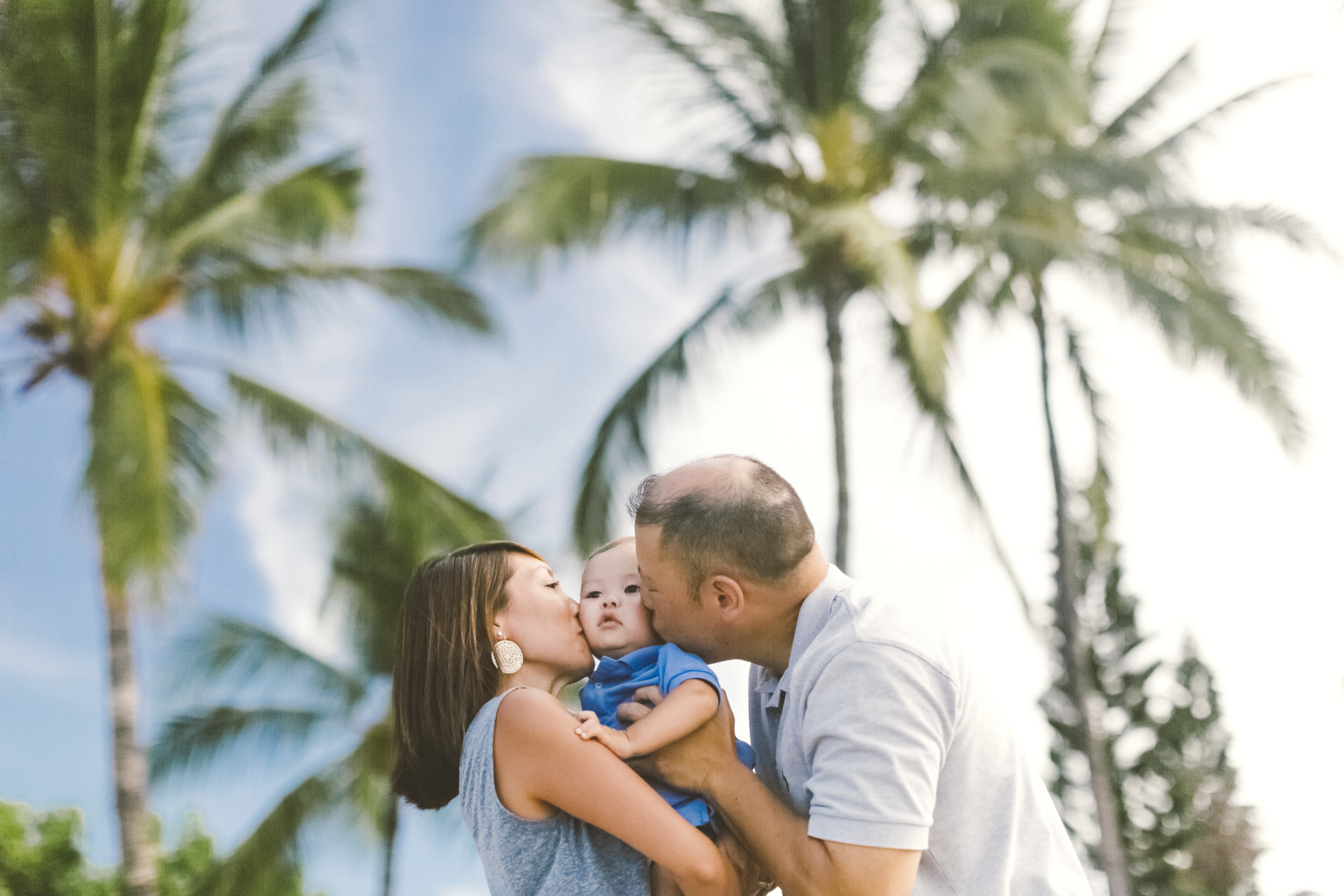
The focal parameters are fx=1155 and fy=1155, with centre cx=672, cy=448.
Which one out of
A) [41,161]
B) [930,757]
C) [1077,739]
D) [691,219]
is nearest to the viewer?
[930,757]

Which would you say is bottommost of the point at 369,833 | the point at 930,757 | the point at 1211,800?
the point at 1211,800

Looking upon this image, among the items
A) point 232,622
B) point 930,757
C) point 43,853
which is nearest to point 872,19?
point 232,622

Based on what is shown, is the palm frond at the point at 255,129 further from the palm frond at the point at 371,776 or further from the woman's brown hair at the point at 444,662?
the woman's brown hair at the point at 444,662

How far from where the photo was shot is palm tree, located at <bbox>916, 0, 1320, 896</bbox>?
11.5m

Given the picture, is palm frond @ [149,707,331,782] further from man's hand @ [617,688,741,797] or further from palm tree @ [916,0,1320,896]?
man's hand @ [617,688,741,797]

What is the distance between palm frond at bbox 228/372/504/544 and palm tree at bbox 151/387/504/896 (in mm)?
13

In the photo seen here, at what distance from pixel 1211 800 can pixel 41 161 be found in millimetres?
26669

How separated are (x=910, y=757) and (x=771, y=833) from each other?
337 millimetres

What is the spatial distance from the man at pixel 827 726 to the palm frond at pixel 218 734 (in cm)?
1230

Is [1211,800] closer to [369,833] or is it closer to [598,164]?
[369,833]

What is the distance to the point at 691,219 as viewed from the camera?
1218cm

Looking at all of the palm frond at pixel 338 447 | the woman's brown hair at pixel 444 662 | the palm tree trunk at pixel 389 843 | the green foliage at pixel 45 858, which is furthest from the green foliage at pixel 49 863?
the woman's brown hair at pixel 444 662

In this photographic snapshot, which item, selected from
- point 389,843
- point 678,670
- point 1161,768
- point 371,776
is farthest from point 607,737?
point 1161,768

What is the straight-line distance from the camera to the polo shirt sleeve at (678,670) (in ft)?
8.87
